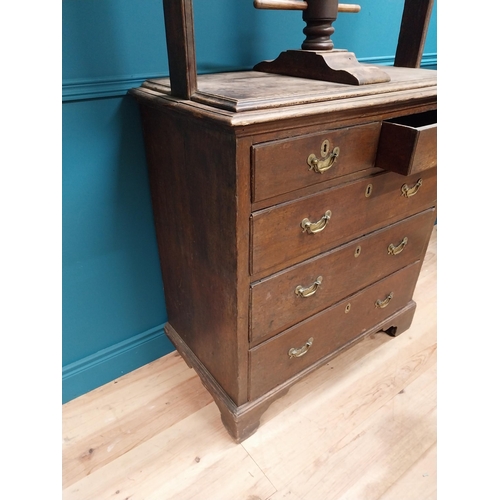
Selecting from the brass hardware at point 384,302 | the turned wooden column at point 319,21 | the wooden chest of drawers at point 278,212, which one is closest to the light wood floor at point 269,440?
the wooden chest of drawers at point 278,212

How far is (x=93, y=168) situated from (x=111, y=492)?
941 mm

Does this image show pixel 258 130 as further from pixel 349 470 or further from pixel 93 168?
pixel 349 470

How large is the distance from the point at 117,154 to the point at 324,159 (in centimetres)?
63

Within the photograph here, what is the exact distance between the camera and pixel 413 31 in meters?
1.31

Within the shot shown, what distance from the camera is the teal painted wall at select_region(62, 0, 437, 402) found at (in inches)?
40.4

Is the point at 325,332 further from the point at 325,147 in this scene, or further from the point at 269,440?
the point at 325,147

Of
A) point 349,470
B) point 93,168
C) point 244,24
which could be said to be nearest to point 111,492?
point 349,470

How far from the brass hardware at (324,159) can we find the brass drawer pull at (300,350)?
57 centimetres

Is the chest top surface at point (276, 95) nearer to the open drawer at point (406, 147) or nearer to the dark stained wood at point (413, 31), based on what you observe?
the open drawer at point (406, 147)

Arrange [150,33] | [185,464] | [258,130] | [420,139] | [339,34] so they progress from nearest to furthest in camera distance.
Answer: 1. [258,130]
2. [420,139]
3. [150,33]
4. [185,464]
5. [339,34]

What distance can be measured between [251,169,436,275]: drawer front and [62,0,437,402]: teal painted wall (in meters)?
0.54

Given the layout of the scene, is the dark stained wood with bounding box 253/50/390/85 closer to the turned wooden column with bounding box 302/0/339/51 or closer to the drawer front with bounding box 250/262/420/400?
the turned wooden column with bounding box 302/0/339/51

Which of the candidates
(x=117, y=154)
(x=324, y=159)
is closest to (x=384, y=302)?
(x=324, y=159)

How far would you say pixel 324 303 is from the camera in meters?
1.21
